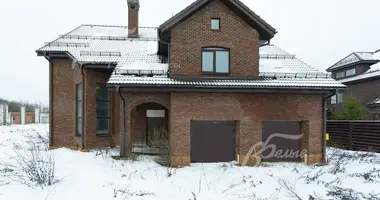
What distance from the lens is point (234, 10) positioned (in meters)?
10.8

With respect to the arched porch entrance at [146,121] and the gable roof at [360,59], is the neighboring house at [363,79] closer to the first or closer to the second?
the gable roof at [360,59]

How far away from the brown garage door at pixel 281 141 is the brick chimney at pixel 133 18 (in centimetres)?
982

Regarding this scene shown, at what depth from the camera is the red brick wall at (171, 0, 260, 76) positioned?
1062 centimetres

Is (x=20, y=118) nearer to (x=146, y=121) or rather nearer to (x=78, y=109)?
(x=78, y=109)

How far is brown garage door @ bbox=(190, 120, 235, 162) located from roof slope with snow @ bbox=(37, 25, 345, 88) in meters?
1.81

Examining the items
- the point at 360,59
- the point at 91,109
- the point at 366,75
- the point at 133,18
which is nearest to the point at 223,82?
the point at 91,109

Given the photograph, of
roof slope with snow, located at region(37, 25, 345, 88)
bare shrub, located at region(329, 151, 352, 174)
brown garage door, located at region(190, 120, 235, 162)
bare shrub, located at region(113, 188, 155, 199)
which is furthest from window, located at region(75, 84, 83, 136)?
bare shrub, located at region(329, 151, 352, 174)

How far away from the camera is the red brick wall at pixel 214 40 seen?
10.6m

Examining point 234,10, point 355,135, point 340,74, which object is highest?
point 234,10

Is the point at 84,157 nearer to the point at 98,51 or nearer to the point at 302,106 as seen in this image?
the point at 98,51

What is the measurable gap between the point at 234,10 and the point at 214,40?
1453 millimetres

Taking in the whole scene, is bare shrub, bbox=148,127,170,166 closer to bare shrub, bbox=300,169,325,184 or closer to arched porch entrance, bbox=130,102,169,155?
arched porch entrance, bbox=130,102,169,155

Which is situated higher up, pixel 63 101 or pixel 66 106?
pixel 63 101

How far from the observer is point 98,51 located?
13.2 m
